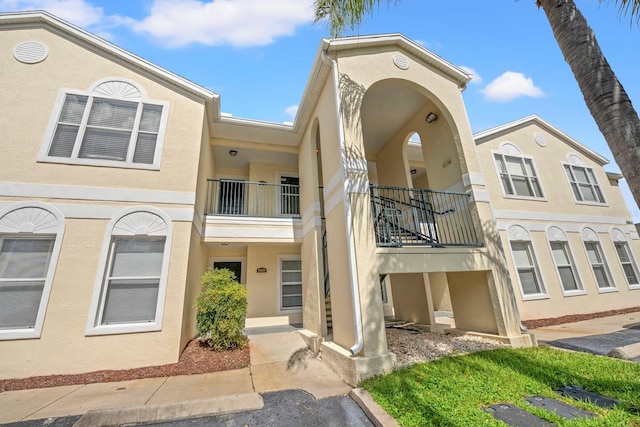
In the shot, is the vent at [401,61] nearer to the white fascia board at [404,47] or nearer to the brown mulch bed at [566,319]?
the white fascia board at [404,47]

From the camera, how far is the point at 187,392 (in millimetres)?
4461

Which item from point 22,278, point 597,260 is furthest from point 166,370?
point 597,260

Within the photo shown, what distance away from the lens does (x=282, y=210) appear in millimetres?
10797

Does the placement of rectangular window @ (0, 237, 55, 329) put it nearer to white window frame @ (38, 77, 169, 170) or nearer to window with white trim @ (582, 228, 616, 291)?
white window frame @ (38, 77, 169, 170)

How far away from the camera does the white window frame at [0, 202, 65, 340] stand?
5.43 m

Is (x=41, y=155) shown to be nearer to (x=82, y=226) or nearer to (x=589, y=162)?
(x=82, y=226)

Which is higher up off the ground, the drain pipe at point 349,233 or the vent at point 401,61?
the vent at point 401,61

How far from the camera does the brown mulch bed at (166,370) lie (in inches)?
191

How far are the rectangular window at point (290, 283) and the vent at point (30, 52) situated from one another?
29.4 feet

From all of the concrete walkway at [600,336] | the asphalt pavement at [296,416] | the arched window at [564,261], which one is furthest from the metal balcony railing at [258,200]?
the arched window at [564,261]

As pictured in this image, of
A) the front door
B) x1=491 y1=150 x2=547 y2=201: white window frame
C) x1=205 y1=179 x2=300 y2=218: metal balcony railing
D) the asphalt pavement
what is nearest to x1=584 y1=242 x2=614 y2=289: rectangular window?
x1=491 y1=150 x2=547 y2=201: white window frame

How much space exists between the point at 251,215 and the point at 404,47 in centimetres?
695

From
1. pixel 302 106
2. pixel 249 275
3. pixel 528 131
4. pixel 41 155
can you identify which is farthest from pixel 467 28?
pixel 41 155

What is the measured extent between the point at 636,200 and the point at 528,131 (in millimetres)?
10461
